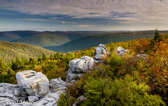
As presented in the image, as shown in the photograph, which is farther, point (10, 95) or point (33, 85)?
point (33, 85)

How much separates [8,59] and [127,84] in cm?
24489

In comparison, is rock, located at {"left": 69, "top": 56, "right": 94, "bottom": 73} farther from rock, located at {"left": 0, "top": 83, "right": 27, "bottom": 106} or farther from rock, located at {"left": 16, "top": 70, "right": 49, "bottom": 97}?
rock, located at {"left": 0, "top": 83, "right": 27, "bottom": 106}

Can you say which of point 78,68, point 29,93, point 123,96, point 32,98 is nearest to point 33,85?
point 29,93

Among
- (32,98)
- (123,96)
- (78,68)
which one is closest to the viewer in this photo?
(123,96)

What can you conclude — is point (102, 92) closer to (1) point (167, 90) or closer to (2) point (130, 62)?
(1) point (167, 90)

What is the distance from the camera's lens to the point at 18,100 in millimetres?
10102

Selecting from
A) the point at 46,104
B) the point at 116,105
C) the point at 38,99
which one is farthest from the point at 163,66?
the point at 38,99

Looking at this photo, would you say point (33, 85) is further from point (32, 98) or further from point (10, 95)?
point (10, 95)

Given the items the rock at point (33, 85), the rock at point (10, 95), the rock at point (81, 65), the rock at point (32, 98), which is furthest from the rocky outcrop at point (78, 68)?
the rock at point (10, 95)

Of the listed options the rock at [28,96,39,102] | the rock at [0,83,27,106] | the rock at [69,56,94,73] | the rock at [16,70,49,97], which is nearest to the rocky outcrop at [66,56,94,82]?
the rock at [69,56,94,73]

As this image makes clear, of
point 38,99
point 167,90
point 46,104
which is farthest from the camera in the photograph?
point 38,99

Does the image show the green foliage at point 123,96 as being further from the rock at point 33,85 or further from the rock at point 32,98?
the rock at point 33,85

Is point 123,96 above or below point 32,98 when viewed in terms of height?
above

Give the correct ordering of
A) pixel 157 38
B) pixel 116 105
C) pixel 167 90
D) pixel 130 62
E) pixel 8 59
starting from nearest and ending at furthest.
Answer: pixel 116 105
pixel 167 90
pixel 130 62
pixel 157 38
pixel 8 59
